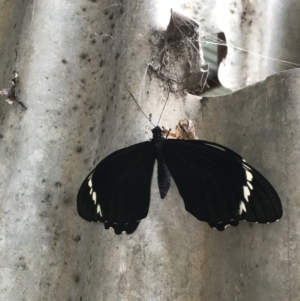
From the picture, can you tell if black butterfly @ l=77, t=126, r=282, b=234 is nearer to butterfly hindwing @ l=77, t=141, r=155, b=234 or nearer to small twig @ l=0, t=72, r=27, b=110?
butterfly hindwing @ l=77, t=141, r=155, b=234

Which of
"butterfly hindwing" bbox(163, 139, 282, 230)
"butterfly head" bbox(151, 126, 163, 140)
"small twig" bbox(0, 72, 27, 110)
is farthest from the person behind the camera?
"small twig" bbox(0, 72, 27, 110)

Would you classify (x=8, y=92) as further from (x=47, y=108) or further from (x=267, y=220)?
(x=267, y=220)

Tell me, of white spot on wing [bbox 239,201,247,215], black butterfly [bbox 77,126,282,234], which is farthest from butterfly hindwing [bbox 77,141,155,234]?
white spot on wing [bbox 239,201,247,215]

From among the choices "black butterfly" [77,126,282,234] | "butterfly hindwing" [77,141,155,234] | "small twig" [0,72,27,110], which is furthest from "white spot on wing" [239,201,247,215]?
"small twig" [0,72,27,110]

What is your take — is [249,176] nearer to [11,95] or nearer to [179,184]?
[179,184]

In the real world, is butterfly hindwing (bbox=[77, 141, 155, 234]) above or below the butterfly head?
below

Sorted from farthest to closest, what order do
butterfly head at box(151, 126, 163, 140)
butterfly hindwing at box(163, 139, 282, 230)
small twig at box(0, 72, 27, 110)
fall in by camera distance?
small twig at box(0, 72, 27, 110)
butterfly head at box(151, 126, 163, 140)
butterfly hindwing at box(163, 139, 282, 230)

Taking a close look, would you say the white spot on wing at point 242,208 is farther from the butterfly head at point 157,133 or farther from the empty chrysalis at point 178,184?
the butterfly head at point 157,133

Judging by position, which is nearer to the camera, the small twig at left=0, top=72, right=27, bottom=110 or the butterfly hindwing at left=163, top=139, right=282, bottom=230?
the butterfly hindwing at left=163, top=139, right=282, bottom=230
